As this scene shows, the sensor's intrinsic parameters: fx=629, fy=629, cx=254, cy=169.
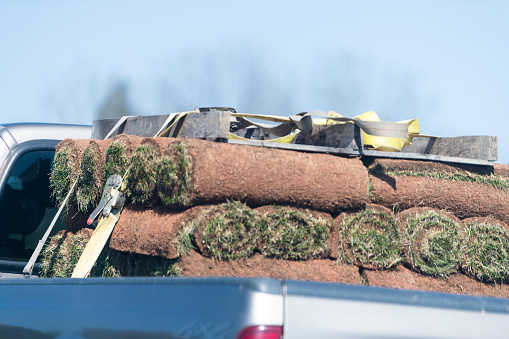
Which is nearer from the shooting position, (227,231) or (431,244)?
(227,231)

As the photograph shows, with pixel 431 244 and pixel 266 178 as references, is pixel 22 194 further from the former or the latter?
pixel 431 244

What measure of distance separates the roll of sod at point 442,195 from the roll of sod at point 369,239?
0.45 feet

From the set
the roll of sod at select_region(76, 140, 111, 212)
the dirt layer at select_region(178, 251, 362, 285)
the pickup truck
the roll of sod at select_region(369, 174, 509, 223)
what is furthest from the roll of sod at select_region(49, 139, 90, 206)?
the roll of sod at select_region(369, 174, 509, 223)

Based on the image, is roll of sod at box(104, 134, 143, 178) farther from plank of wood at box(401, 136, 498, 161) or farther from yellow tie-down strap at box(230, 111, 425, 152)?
plank of wood at box(401, 136, 498, 161)

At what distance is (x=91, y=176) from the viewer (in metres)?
3.87

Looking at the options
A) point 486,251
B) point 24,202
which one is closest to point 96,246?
point 24,202

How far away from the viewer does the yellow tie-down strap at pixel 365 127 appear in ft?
11.6

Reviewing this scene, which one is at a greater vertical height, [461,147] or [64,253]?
[461,147]

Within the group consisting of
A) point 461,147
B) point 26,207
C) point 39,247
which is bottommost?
point 26,207

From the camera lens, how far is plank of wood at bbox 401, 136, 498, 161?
3852mm

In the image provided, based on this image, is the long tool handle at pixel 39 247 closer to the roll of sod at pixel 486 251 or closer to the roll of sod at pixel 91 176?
the roll of sod at pixel 91 176

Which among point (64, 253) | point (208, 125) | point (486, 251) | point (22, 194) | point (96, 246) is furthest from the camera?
point (22, 194)

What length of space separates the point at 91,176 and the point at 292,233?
1.40m

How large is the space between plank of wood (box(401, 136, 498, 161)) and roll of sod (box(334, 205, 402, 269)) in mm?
864
